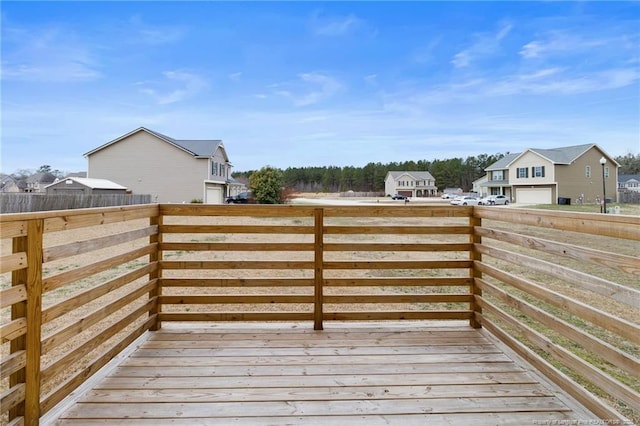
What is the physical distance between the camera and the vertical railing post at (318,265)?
9.43ft

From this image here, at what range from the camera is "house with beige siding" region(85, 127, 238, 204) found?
2392 cm

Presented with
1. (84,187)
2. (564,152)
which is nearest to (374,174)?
(564,152)

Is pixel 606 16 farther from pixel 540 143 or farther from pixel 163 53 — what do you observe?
pixel 540 143

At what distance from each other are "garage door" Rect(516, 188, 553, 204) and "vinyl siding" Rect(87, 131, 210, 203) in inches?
1102

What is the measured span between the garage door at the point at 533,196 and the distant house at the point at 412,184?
21668 mm

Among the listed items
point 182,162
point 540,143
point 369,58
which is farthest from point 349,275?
point 540,143

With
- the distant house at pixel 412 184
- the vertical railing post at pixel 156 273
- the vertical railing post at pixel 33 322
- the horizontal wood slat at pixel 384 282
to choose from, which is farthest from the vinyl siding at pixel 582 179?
the vertical railing post at pixel 33 322

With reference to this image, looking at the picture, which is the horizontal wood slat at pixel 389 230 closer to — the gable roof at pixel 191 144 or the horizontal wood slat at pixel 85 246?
the horizontal wood slat at pixel 85 246

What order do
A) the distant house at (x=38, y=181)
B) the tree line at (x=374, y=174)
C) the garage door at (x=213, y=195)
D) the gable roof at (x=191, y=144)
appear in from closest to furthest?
the gable roof at (x=191, y=144) → the garage door at (x=213, y=195) → the distant house at (x=38, y=181) → the tree line at (x=374, y=174)

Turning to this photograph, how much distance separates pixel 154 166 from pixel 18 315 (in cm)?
2488

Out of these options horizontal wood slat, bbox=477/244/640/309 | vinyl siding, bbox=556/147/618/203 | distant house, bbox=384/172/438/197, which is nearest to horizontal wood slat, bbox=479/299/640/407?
horizontal wood slat, bbox=477/244/640/309

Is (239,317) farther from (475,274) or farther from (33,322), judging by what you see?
(475,274)

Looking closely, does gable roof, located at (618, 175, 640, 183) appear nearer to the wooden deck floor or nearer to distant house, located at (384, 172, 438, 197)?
distant house, located at (384, 172, 438, 197)

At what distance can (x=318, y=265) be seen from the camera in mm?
2906
